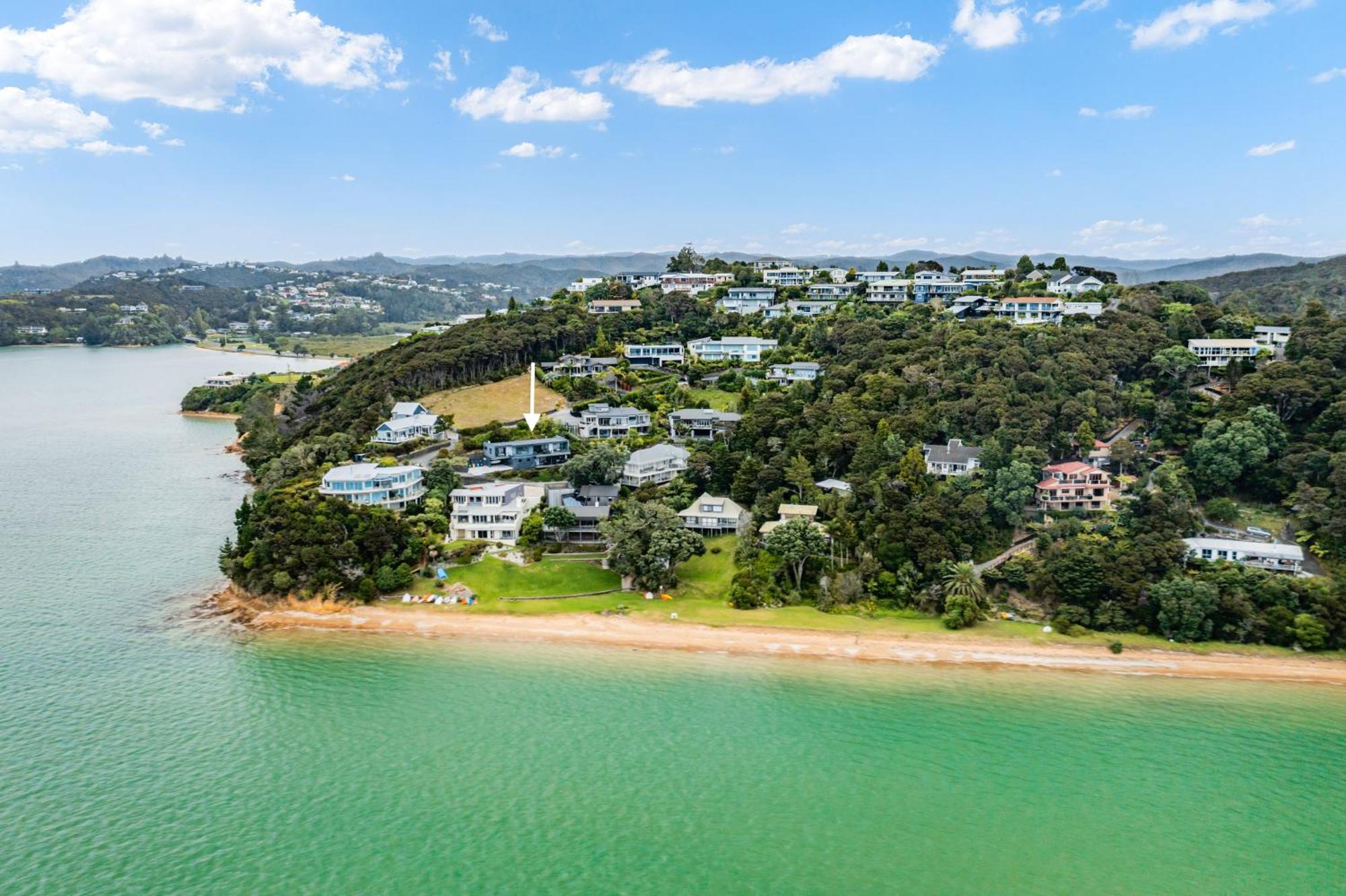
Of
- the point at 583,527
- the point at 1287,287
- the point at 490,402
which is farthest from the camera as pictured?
the point at 1287,287

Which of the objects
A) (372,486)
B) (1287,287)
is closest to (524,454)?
(372,486)

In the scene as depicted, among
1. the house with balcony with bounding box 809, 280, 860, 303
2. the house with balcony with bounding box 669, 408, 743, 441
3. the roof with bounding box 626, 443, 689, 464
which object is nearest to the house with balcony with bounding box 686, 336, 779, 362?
the house with balcony with bounding box 809, 280, 860, 303

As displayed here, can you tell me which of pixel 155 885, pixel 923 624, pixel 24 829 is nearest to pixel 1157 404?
pixel 923 624

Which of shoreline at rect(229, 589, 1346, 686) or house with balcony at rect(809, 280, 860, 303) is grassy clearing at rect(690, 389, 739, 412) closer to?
house with balcony at rect(809, 280, 860, 303)

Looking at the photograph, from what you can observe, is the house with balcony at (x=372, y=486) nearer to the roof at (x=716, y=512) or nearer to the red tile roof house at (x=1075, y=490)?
the roof at (x=716, y=512)

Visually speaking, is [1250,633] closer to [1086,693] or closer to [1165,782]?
[1086,693]

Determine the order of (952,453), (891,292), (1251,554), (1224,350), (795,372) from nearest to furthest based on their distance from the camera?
1. (1251,554)
2. (952,453)
3. (1224,350)
4. (795,372)
5. (891,292)

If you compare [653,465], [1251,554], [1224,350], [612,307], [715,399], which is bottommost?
[1251,554]

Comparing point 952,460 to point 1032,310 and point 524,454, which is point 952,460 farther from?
point 1032,310
